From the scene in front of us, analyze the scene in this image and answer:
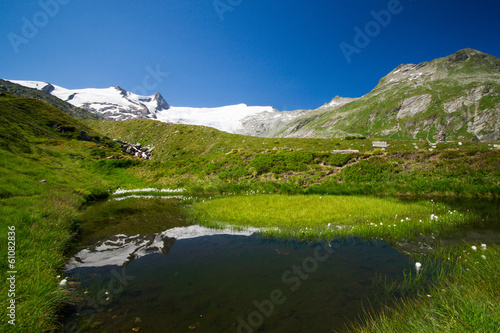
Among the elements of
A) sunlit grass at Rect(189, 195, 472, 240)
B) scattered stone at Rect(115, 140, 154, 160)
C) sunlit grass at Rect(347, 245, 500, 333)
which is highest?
scattered stone at Rect(115, 140, 154, 160)

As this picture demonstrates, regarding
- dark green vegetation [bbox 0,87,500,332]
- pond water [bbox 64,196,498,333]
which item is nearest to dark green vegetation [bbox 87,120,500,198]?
dark green vegetation [bbox 0,87,500,332]

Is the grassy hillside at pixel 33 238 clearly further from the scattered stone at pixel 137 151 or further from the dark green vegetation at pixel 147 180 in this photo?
the scattered stone at pixel 137 151

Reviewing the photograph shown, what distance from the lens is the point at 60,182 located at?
82.5ft

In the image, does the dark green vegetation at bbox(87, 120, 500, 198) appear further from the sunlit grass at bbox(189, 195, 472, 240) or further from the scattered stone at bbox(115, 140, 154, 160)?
the scattered stone at bbox(115, 140, 154, 160)

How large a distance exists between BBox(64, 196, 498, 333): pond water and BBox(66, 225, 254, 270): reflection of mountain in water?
5cm

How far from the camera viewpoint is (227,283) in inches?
273

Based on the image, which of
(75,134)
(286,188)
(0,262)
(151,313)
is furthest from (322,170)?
(75,134)

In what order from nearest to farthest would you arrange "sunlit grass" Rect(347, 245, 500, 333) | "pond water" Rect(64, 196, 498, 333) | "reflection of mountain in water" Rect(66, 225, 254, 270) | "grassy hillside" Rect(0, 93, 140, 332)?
1. "sunlit grass" Rect(347, 245, 500, 333)
2. "grassy hillside" Rect(0, 93, 140, 332)
3. "pond water" Rect(64, 196, 498, 333)
4. "reflection of mountain in water" Rect(66, 225, 254, 270)

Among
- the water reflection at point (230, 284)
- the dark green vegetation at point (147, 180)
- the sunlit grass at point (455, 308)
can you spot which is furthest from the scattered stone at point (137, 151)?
the sunlit grass at point (455, 308)

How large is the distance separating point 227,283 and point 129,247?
6.66 m

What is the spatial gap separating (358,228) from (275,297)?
762 centimetres

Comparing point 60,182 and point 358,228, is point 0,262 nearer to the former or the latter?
point 358,228

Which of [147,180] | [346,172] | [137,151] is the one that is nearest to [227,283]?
[346,172]

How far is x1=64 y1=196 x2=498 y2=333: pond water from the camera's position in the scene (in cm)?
527
